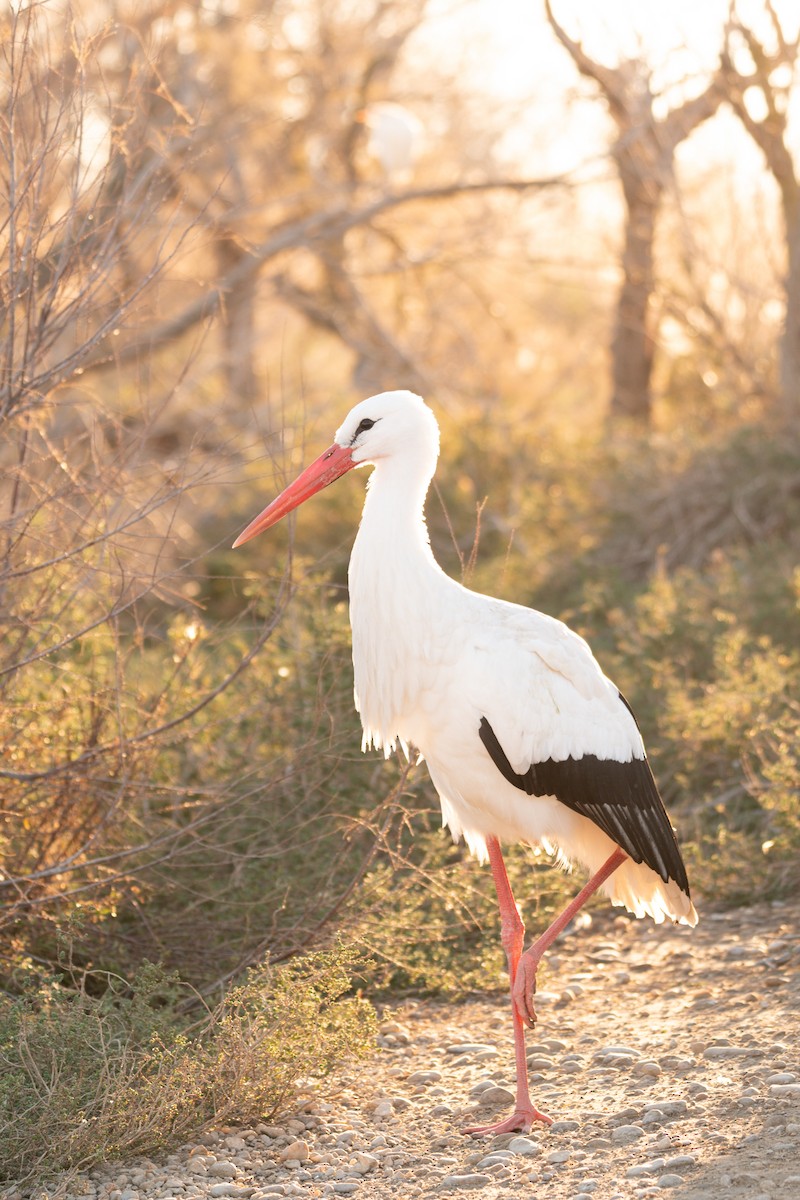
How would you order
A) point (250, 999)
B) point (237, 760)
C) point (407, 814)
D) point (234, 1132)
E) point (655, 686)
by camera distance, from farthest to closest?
point (655, 686) < point (237, 760) < point (407, 814) < point (250, 999) < point (234, 1132)

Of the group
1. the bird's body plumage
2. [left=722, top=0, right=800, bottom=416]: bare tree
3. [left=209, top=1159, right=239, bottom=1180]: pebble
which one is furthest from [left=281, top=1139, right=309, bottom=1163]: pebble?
[left=722, top=0, right=800, bottom=416]: bare tree

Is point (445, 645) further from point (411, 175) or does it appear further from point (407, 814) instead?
point (411, 175)

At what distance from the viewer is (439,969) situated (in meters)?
4.99

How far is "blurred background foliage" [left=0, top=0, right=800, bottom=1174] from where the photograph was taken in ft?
14.9

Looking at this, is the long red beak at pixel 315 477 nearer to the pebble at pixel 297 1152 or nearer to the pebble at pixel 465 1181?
the pebble at pixel 297 1152

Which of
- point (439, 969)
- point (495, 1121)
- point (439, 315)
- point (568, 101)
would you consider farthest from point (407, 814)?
point (439, 315)

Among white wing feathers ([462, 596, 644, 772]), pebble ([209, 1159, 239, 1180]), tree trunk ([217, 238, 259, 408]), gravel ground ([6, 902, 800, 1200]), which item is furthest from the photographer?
tree trunk ([217, 238, 259, 408])

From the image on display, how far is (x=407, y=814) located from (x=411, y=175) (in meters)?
11.0

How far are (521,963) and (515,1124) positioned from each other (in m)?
0.48

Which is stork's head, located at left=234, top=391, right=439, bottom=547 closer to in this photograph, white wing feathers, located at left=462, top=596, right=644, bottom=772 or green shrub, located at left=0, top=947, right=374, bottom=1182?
white wing feathers, located at left=462, top=596, right=644, bottom=772

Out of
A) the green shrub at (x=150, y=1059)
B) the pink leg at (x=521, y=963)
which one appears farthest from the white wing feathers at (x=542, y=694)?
the green shrub at (x=150, y=1059)

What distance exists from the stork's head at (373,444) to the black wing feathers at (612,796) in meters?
0.87

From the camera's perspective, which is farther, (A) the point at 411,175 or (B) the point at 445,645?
(A) the point at 411,175

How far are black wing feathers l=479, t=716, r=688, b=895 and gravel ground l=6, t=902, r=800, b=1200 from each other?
579 millimetres
